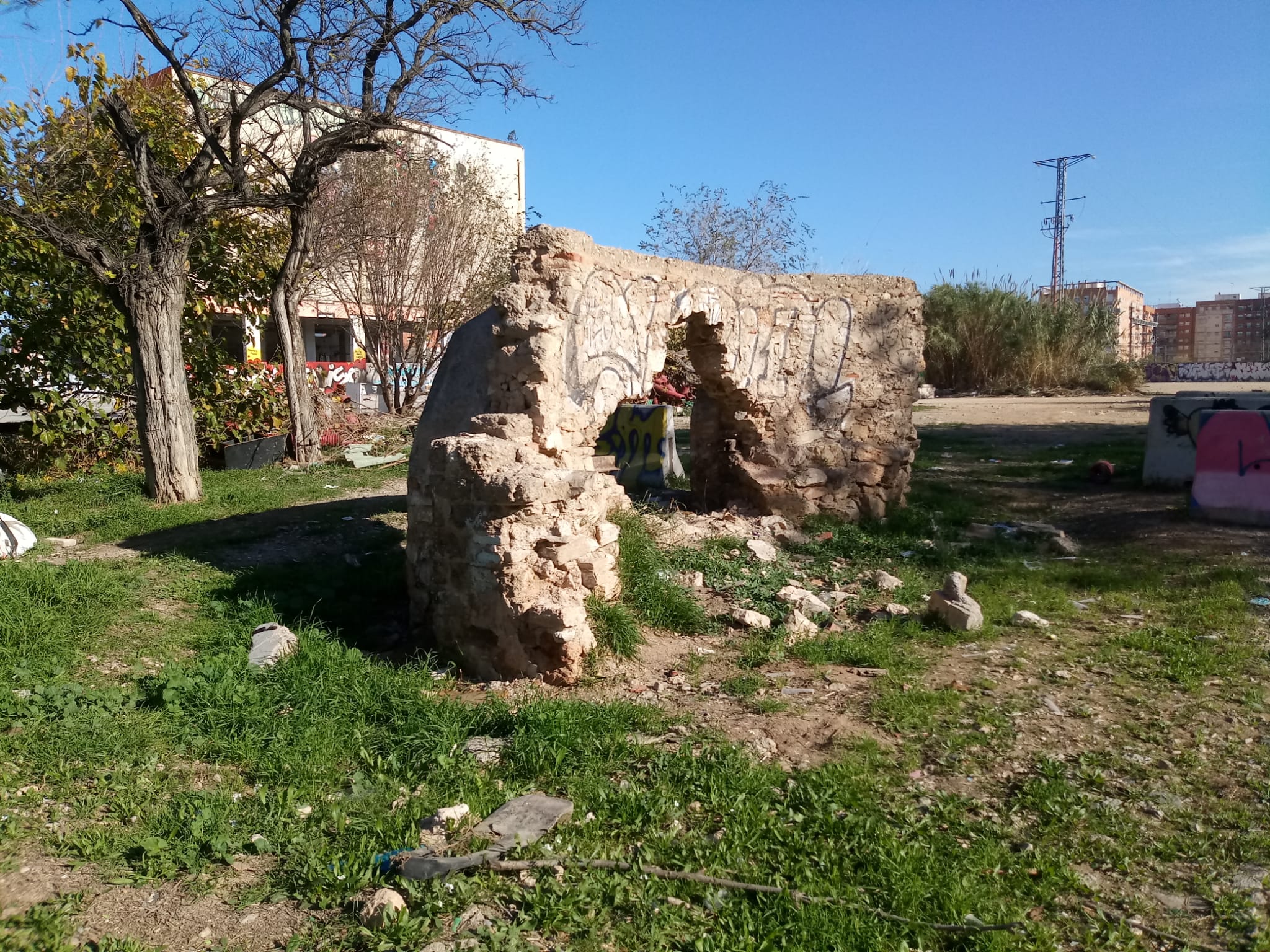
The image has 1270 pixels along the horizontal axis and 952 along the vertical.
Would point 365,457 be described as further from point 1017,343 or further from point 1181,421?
point 1017,343

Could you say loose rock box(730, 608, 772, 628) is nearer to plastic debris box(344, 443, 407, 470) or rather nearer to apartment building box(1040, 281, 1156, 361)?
plastic debris box(344, 443, 407, 470)

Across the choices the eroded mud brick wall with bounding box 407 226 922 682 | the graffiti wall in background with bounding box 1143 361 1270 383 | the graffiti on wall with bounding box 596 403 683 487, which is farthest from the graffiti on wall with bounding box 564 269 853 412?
the graffiti wall in background with bounding box 1143 361 1270 383

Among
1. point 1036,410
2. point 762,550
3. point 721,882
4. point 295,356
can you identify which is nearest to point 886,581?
point 762,550

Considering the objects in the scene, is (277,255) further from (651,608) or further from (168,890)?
(168,890)

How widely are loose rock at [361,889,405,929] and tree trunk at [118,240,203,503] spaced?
7.52m

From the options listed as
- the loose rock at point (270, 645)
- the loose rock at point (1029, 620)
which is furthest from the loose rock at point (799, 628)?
the loose rock at point (270, 645)

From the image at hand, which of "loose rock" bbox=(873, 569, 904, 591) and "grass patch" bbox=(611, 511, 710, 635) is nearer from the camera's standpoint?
"grass patch" bbox=(611, 511, 710, 635)

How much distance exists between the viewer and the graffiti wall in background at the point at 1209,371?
40125 millimetres

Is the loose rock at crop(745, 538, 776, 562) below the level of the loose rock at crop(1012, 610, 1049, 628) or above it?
above

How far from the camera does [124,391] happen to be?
11.0 m

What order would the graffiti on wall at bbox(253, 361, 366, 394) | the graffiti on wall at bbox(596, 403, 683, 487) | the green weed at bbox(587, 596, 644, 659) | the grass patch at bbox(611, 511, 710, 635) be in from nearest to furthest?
the green weed at bbox(587, 596, 644, 659) < the grass patch at bbox(611, 511, 710, 635) < the graffiti on wall at bbox(596, 403, 683, 487) < the graffiti on wall at bbox(253, 361, 366, 394)

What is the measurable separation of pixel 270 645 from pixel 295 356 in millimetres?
8328

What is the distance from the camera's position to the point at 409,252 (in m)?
17.0

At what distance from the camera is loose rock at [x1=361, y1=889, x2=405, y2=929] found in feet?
8.85
